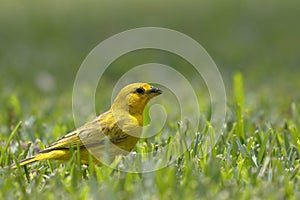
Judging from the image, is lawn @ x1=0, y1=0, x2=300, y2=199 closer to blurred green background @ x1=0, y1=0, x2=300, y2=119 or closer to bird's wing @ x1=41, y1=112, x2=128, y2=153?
blurred green background @ x1=0, y1=0, x2=300, y2=119

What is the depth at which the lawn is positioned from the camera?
3.17 m

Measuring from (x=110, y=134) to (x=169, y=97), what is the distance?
2486 mm

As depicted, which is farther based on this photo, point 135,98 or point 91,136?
point 135,98

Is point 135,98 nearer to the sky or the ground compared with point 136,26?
nearer to the ground

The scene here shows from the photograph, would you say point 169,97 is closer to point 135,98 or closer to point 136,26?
point 135,98

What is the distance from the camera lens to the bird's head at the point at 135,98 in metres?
4.30

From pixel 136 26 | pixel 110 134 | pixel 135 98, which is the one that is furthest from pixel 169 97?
pixel 136 26

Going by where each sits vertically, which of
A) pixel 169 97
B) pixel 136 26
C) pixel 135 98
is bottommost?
pixel 169 97

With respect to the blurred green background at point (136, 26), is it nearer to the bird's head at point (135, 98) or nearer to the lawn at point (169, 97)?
the lawn at point (169, 97)

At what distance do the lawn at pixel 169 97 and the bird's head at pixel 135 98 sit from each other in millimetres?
256

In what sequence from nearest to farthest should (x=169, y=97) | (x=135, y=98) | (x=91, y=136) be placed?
(x=91, y=136) → (x=135, y=98) → (x=169, y=97)

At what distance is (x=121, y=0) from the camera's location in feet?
38.5

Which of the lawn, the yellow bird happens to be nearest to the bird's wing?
the yellow bird

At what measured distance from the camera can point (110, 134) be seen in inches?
160
